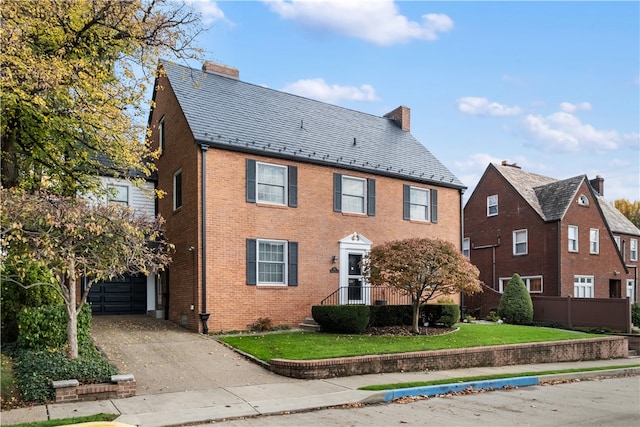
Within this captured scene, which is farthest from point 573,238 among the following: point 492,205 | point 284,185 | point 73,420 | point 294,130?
point 73,420

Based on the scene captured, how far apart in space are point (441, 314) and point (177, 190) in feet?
32.9

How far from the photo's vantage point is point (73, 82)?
10.7 metres

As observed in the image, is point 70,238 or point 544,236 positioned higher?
point 544,236

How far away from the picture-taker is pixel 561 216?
89.2 feet

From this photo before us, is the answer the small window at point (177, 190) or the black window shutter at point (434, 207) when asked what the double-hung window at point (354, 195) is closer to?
the black window shutter at point (434, 207)

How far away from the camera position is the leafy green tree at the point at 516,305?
22.8 meters

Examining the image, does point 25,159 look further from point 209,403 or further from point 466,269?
point 466,269

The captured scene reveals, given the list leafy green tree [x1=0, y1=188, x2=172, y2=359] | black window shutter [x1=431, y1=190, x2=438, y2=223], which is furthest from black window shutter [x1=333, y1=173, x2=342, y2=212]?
leafy green tree [x1=0, y1=188, x2=172, y2=359]

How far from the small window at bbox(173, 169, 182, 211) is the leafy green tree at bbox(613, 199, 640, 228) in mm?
54746

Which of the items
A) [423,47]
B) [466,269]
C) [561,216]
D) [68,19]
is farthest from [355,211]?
[561,216]

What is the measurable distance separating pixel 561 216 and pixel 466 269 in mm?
14694

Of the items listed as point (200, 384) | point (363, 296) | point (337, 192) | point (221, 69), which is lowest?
point (200, 384)

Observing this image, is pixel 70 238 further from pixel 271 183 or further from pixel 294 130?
pixel 294 130

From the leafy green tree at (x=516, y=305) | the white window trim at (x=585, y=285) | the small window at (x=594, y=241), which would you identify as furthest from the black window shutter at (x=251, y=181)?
the small window at (x=594, y=241)
